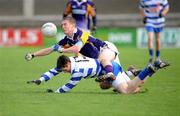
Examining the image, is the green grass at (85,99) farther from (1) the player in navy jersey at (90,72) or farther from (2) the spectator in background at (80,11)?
(2) the spectator in background at (80,11)

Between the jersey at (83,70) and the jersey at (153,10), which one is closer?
the jersey at (83,70)

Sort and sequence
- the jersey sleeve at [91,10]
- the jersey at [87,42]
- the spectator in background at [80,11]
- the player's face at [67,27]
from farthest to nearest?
the jersey sleeve at [91,10] → the spectator in background at [80,11] → the jersey at [87,42] → the player's face at [67,27]

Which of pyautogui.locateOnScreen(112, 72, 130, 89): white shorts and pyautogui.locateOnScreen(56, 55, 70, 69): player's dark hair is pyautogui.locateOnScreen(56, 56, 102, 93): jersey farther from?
pyautogui.locateOnScreen(112, 72, 130, 89): white shorts

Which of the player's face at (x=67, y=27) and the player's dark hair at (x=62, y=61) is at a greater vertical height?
the player's face at (x=67, y=27)

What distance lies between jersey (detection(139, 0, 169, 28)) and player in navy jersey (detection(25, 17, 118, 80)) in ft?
24.2

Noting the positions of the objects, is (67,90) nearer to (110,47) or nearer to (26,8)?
(110,47)

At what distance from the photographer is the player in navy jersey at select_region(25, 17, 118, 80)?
1344 centimetres

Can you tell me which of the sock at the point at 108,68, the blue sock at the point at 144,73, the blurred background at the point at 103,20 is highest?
the blue sock at the point at 144,73

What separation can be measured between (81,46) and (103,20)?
23.8m

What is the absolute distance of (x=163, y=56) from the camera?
25.1 m

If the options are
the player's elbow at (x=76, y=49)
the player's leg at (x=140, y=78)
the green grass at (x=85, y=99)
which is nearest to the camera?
the green grass at (x=85, y=99)

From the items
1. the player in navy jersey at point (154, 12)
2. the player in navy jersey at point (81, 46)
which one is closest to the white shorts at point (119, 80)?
the player in navy jersey at point (81, 46)

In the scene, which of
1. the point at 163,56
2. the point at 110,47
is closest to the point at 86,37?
the point at 110,47

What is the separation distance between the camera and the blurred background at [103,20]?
104ft
